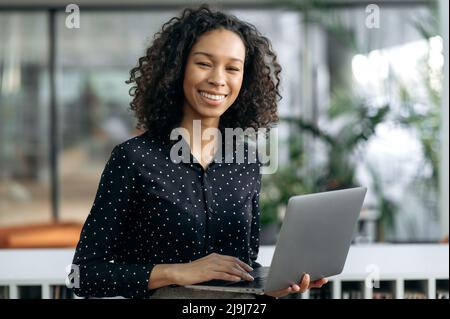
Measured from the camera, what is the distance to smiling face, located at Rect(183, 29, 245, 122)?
1.25 metres

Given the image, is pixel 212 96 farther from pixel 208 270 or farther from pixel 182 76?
pixel 208 270

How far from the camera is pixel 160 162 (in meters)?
1.25

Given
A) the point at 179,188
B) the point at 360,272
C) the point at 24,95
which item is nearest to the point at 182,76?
the point at 179,188

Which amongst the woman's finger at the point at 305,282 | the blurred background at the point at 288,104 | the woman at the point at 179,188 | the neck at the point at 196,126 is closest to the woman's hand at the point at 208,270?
the woman at the point at 179,188

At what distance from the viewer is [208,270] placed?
1.17m

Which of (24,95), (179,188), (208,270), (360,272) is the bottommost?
(360,272)

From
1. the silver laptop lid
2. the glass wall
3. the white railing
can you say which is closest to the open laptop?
the silver laptop lid

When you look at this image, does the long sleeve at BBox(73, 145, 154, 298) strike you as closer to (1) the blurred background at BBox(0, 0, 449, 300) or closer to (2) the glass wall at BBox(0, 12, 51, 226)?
(1) the blurred background at BBox(0, 0, 449, 300)

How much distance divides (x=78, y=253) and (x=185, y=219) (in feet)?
0.60

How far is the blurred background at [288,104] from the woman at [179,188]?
8.11 ft

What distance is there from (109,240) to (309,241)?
323mm

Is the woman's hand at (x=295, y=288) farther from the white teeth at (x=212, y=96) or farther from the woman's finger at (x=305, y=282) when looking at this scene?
the white teeth at (x=212, y=96)

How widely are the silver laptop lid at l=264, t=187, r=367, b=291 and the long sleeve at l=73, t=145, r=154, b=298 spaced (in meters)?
0.22
